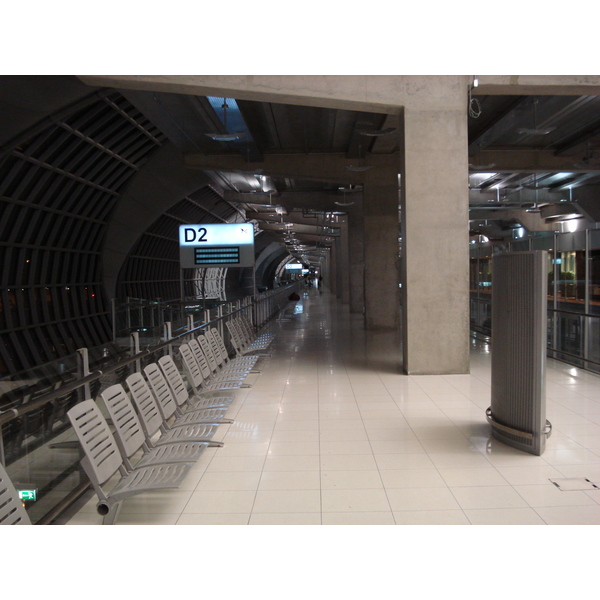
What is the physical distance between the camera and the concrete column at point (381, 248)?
16.2 metres

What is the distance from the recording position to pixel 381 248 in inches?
650

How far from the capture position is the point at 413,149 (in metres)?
8.62

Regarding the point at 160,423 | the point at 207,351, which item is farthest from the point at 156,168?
the point at 160,423

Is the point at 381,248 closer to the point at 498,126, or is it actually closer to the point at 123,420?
the point at 498,126

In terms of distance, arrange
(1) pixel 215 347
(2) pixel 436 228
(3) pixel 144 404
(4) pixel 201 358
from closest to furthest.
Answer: (3) pixel 144 404, (4) pixel 201 358, (1) pixel 215 347, (2) pixel 436 228

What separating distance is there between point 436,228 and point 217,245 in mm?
4994

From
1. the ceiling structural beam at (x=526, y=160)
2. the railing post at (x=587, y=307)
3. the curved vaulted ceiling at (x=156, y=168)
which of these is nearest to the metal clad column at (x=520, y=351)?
the curved vaulted ceiling at (x=156, y=168)

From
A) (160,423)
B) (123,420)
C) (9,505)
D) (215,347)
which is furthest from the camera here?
(215,347)

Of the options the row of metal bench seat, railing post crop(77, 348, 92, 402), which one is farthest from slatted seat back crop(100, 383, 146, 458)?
railing post crop(77, 348, 92, 402)

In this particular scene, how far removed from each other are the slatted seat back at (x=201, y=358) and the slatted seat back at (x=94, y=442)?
10.0 feet

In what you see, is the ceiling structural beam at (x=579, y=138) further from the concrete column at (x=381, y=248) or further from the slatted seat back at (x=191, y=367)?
the slatted seat back at (x=191, y=367)

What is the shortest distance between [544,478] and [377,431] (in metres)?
1.81

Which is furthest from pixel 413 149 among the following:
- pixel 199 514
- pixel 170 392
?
pixel 199 514
